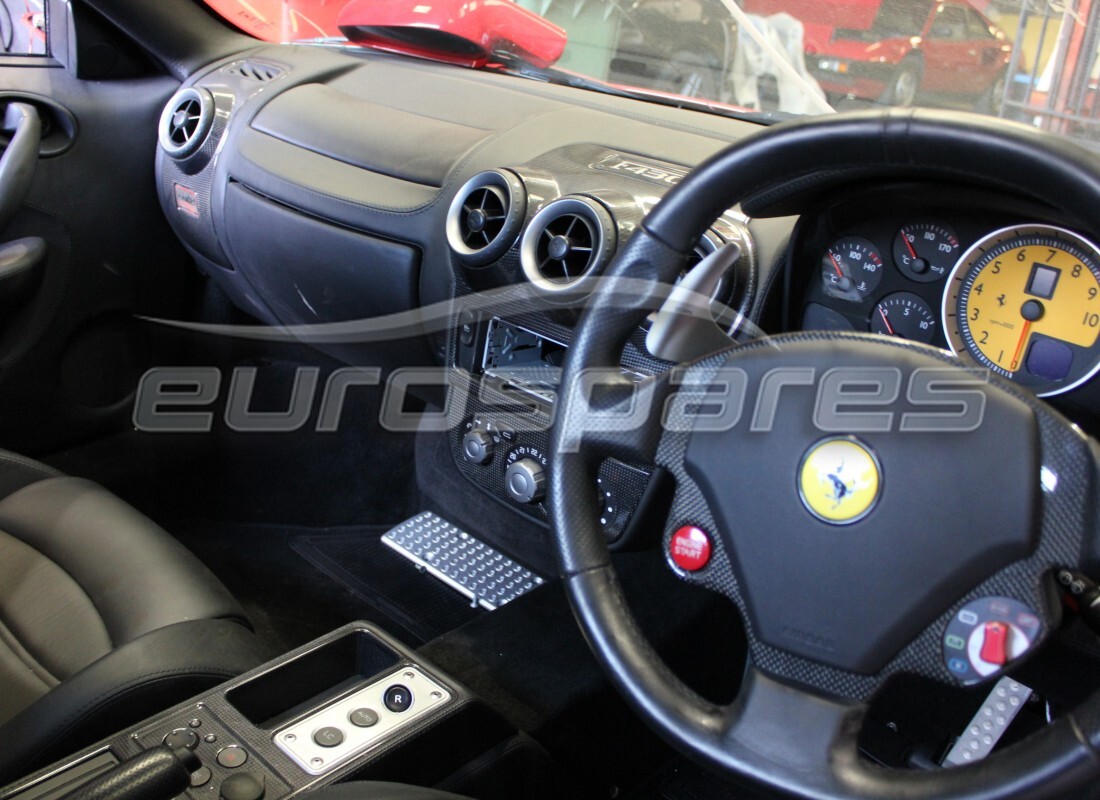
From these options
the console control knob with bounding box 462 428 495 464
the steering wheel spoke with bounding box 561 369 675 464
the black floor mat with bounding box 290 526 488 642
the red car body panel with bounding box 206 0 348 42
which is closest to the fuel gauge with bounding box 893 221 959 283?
the steering wheel spoke with bounding box 561 369 675 464

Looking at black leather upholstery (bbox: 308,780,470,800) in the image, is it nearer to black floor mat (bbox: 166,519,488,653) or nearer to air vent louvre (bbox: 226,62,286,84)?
black floor mat (bbox: 166,519,488,653)

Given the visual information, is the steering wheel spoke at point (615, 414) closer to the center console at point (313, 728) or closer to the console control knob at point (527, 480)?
the center console at point (313, 728)

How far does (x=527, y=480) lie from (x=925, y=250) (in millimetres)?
579

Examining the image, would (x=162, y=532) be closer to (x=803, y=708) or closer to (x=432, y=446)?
(x=432, y=446)

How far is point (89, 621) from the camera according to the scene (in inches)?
49.2

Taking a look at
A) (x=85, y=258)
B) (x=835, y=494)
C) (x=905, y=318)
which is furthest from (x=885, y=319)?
(x=85, y=258)

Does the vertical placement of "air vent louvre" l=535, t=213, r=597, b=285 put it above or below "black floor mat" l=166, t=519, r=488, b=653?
above

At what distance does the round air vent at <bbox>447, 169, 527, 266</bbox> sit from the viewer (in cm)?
134

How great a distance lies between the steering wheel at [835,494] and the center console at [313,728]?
236 millimetres

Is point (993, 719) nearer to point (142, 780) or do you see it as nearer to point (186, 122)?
point (142, 780)

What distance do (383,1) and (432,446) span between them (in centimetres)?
81

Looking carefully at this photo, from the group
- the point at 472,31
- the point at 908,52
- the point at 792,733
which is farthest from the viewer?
the point at 472,31

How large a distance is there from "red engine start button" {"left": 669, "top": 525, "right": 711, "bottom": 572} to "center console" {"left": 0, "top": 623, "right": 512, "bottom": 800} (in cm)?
28

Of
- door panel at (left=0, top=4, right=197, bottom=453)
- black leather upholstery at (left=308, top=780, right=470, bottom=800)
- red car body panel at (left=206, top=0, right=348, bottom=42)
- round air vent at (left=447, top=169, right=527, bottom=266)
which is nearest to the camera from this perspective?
black leather upholstery at (left=308, top=780, right=470, bottom=800)
